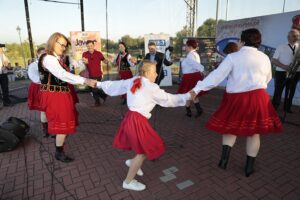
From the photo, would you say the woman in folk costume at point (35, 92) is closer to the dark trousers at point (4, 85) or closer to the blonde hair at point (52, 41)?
the blonde hair at point (52, 41)

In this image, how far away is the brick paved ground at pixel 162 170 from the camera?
2.55 metres

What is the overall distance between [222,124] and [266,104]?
532mm

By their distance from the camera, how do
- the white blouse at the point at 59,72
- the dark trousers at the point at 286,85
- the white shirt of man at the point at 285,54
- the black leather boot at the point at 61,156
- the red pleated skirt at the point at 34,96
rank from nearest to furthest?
the white blouse at the point at 59,72, the black leather boot at the point at 61,156, the red pleated skirt at the point at 34,96, the white shirt of man at the point at 285,54, the dark trousers at the point at 286,85

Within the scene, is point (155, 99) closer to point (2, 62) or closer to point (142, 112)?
point (142, 112)

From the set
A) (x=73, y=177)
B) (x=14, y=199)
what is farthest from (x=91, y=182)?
(x=14, y=199)

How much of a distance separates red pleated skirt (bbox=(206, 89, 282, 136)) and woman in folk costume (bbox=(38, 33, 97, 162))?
5.59ft

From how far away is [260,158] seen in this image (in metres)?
3.32

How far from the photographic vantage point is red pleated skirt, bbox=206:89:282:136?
252 cm

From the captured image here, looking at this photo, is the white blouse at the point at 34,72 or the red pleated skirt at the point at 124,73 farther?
the red pleated skirt at the point at 124,73

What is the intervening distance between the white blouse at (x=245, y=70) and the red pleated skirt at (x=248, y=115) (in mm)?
91

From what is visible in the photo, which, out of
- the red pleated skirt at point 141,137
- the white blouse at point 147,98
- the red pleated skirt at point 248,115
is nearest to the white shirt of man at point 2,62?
the white blouse at point 147,98

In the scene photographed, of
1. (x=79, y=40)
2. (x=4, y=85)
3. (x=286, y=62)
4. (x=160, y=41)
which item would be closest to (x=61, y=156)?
(x=4, y=85)

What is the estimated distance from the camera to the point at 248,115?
2541 mm

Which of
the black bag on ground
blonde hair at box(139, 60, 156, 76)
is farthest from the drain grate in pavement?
the black bag on ground
